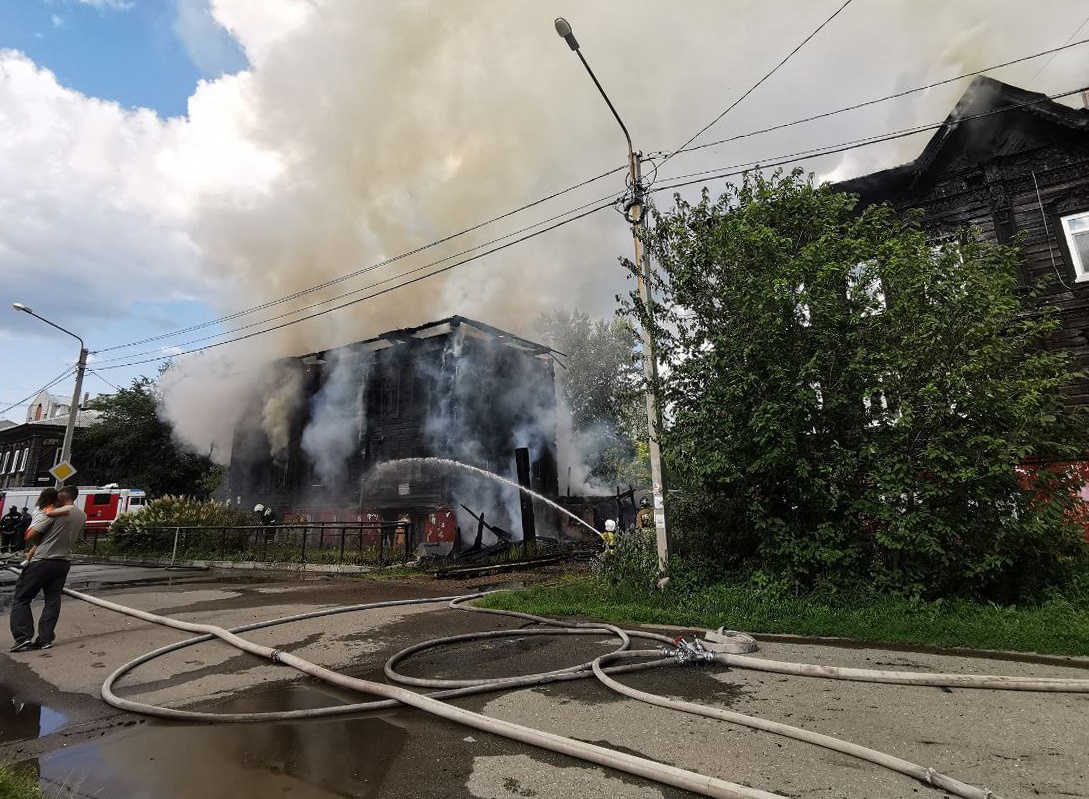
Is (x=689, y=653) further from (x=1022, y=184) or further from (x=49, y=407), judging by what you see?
(x=49, y=407)

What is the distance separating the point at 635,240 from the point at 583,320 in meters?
29.0

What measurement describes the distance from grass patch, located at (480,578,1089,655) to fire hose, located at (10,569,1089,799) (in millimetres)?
1227

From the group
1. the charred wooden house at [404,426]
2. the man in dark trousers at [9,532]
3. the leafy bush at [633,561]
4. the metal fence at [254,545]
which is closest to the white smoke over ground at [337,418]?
the charred wooden house at [404,426]

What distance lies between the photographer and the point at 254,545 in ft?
59.6

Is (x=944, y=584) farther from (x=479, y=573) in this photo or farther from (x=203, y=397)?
(x=203, y=397)

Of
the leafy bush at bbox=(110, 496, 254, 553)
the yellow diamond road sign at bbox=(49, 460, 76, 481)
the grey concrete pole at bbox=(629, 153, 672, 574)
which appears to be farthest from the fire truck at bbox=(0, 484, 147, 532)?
the grey concrete pole at bbox=(629, 153, 672, 574)

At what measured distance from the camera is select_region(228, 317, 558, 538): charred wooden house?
2189cm

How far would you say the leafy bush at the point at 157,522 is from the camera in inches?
747

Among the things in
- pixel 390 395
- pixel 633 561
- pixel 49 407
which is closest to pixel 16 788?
pixel 633 561

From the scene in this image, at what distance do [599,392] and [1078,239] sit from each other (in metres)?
25.9

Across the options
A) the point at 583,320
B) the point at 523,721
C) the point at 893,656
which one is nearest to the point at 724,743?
the point at 523,721

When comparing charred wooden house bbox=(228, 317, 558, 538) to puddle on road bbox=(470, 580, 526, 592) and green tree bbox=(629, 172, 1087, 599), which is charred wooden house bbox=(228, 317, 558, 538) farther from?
green tree bbox=(629, 172, 1087, 599)

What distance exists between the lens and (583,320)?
125 feet

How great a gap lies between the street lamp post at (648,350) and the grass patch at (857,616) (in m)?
0.96
